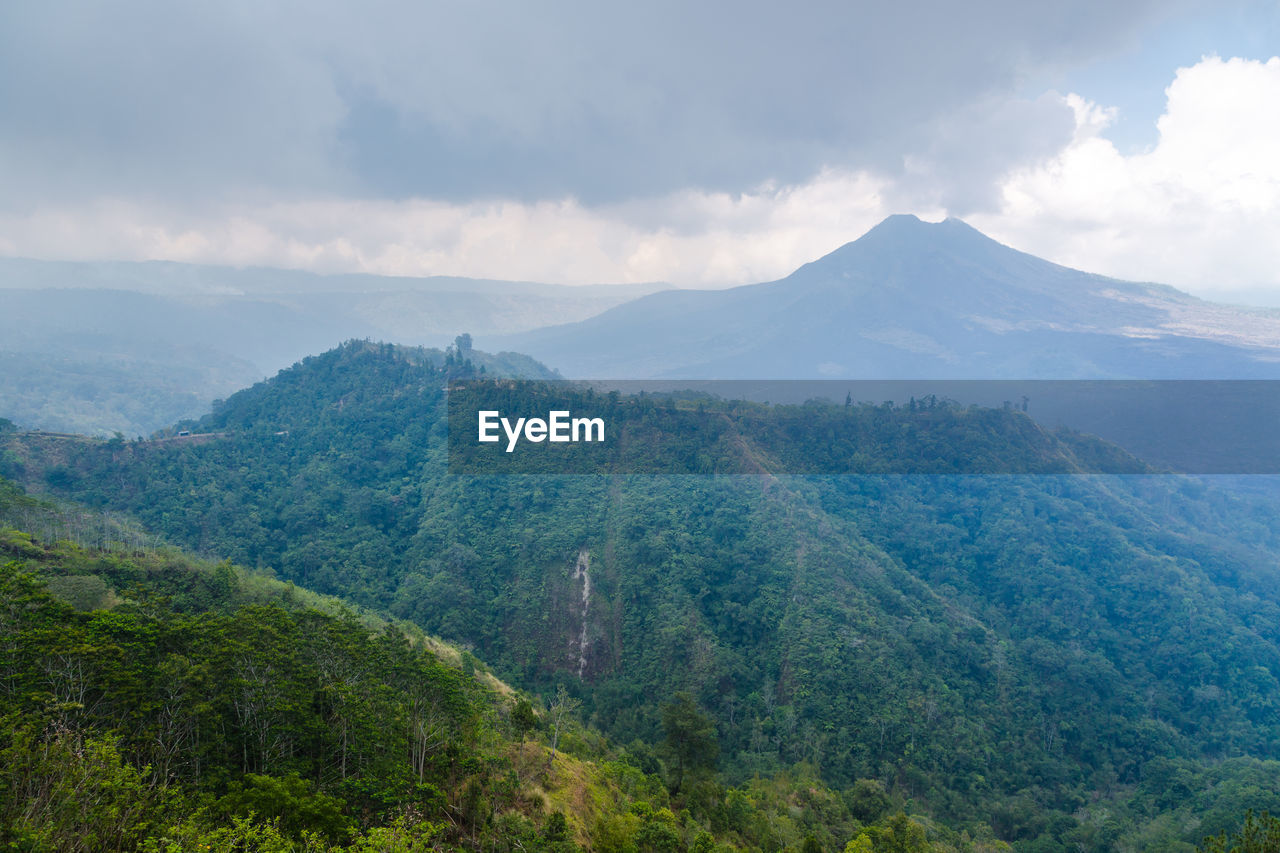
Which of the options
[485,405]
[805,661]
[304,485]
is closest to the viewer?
[805,661]

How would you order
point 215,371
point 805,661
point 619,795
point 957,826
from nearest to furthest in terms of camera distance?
point 619,795 → point 957,826 → point 805,661 → point 215,371

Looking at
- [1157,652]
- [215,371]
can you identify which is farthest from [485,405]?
[215,371]

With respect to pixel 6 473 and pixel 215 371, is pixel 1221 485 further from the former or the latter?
pixel 215 371

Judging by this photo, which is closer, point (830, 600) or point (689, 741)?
point (689, 741)

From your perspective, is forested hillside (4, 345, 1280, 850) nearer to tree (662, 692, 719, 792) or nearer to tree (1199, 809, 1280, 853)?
tree (662, 692, 719, 792)

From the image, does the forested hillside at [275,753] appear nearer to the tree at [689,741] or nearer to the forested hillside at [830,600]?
the tree at [689,741]

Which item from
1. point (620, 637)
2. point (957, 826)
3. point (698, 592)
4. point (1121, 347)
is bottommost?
point (957, 826)
